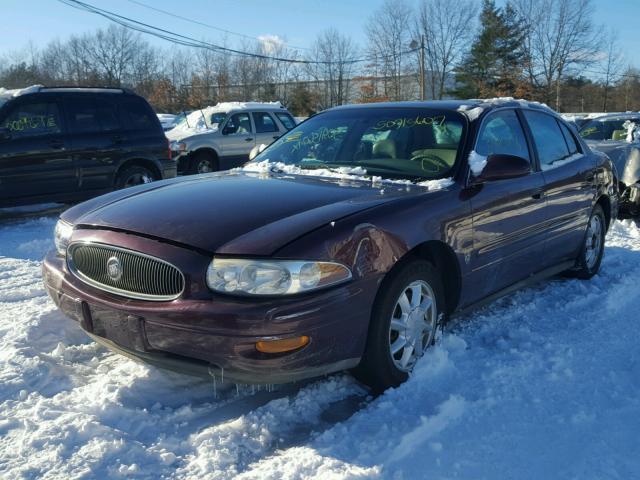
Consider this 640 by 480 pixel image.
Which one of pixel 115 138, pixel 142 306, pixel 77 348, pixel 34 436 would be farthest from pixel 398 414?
pixel 115 138

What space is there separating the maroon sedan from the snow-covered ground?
0.93 ft

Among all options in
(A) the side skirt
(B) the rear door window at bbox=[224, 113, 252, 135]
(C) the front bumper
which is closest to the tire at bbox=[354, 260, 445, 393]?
(C) the front bumper

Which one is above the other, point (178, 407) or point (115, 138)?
point (115, 138)

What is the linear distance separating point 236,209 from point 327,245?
0.61 metres

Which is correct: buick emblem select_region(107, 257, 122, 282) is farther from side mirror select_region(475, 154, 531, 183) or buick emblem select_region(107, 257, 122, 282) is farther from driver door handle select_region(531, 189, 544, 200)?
driver door handle select_region(531, 189, 544, 200)

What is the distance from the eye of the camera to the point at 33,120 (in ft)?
26.9

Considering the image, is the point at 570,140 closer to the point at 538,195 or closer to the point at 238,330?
the point at 538,195

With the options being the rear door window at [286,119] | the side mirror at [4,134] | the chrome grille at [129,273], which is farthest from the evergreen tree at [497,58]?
Result: the chrome grille at [129,273]

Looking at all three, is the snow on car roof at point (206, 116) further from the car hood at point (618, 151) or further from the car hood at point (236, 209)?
the car hood at point (236, 209)

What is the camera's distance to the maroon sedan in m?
2.67

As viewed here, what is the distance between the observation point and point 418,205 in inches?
131

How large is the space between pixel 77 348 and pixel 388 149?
7.70 ft

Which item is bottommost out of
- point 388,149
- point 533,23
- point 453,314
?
point 453,314

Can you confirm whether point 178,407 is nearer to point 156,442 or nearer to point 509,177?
point 156,442
